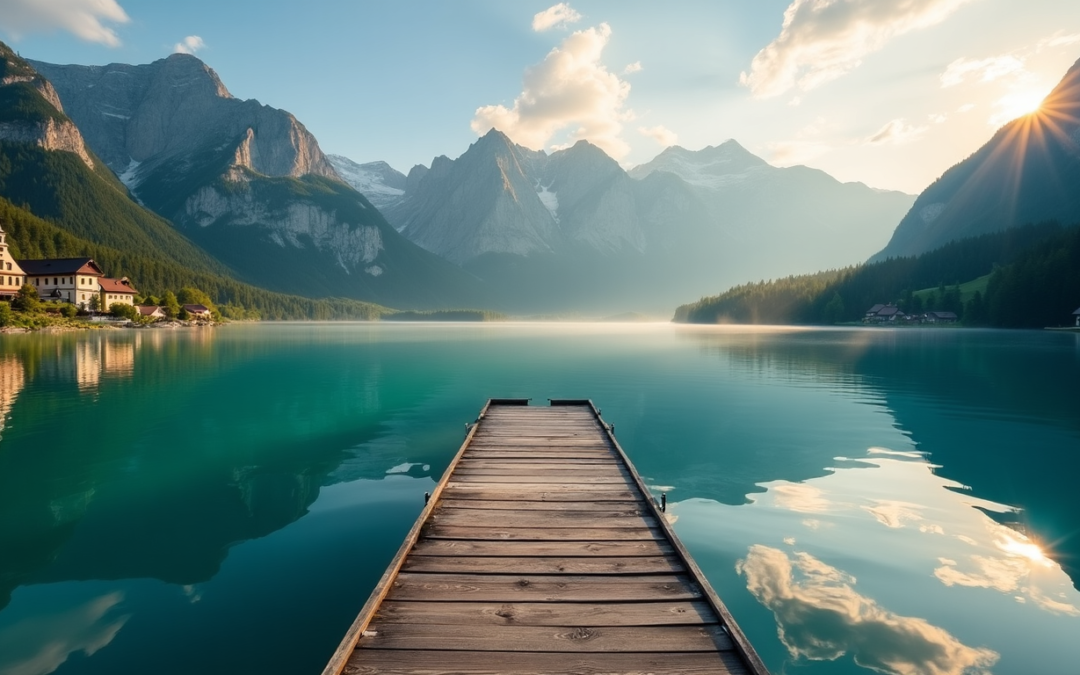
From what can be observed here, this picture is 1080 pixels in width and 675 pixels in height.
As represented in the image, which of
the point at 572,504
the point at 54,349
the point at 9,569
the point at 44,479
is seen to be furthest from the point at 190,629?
the point at 54,349

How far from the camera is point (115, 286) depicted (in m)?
146

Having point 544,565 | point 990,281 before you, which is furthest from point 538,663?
point 990,281

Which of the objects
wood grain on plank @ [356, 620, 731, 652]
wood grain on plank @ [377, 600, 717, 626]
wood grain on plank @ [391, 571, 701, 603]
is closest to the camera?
wood grain on plank @ [356, 620, 731, 652]

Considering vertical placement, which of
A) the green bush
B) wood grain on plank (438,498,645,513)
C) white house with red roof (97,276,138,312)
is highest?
white house with red roof (97,276,138,312)

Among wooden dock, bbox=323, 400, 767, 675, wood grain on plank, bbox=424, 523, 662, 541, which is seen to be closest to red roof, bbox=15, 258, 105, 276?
wooden dock, bbox=323, 400, 767, 675

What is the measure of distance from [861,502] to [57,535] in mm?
23380

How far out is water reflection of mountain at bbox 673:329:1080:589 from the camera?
17.2 m

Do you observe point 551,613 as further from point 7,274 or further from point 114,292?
point 114,292

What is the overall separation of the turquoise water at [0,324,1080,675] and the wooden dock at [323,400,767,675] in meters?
2.46

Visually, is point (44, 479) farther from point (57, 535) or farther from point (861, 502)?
point (861, 502)

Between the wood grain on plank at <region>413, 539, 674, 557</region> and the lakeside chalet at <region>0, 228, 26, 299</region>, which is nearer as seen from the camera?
the wood grain on plank at <region>413, 539, 674, 557</region>

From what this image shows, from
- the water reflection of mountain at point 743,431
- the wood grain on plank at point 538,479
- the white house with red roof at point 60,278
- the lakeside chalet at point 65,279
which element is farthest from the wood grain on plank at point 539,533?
the white house with red roof at point 60,278

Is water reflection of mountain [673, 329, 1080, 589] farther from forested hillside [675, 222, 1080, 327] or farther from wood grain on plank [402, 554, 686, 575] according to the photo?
forested hillside [675, 222, 1080, 327]

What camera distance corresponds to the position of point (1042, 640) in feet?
32.0
